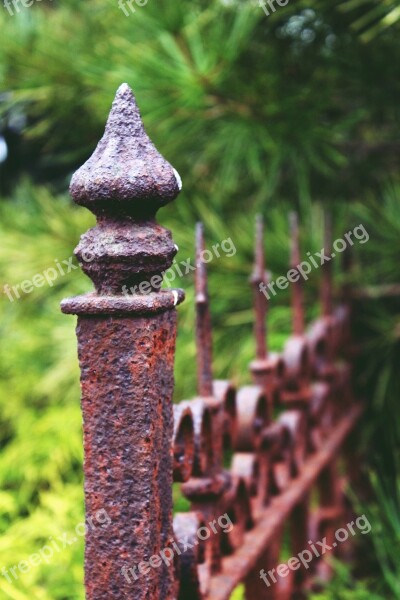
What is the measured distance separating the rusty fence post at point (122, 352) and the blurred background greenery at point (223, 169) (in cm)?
58

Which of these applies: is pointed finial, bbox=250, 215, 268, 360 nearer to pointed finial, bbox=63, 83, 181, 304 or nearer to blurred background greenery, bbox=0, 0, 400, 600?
blurred background greenery, bbox=0, 0, 400, 600

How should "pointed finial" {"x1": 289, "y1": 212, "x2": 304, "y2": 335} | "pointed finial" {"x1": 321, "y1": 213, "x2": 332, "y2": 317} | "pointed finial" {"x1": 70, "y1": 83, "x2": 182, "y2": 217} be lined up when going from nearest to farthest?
"pointed finial" {"x1": 70, "y1": 83, "x2": 182, "y2": 217}
"pointed finial" {"x1": 289, "y1": 212, "x2": 304, "y2": 335}
"pointed finial" {"x1": 321, "y1": 213, "x2": 332, "y2": 317}

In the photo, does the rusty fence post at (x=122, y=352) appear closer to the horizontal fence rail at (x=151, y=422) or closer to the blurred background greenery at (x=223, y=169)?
the horizontal fence rail at (x=151, y=422)

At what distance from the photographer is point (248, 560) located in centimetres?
112

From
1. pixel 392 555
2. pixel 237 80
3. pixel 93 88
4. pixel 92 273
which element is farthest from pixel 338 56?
pixel 92 273

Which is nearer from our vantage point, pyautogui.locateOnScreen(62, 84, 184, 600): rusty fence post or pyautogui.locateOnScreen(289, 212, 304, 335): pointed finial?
pyautogui.locateOnScreen(62, 84, 184, 600): rusty fence post

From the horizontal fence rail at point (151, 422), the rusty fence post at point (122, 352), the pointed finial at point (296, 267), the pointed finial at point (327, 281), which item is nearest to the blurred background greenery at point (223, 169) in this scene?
the pointed finial at point (327, 281)

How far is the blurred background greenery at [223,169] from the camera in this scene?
1.63 meters

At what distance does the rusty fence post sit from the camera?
2.37 feet

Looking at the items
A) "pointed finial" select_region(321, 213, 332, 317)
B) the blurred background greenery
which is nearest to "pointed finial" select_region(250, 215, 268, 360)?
the blurred background greenery

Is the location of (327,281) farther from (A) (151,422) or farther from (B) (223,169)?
(A) (151,422)

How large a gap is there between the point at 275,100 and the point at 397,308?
2.35 feet

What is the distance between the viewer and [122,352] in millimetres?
723

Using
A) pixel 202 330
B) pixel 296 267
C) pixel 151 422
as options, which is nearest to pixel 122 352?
pixel 151 422
